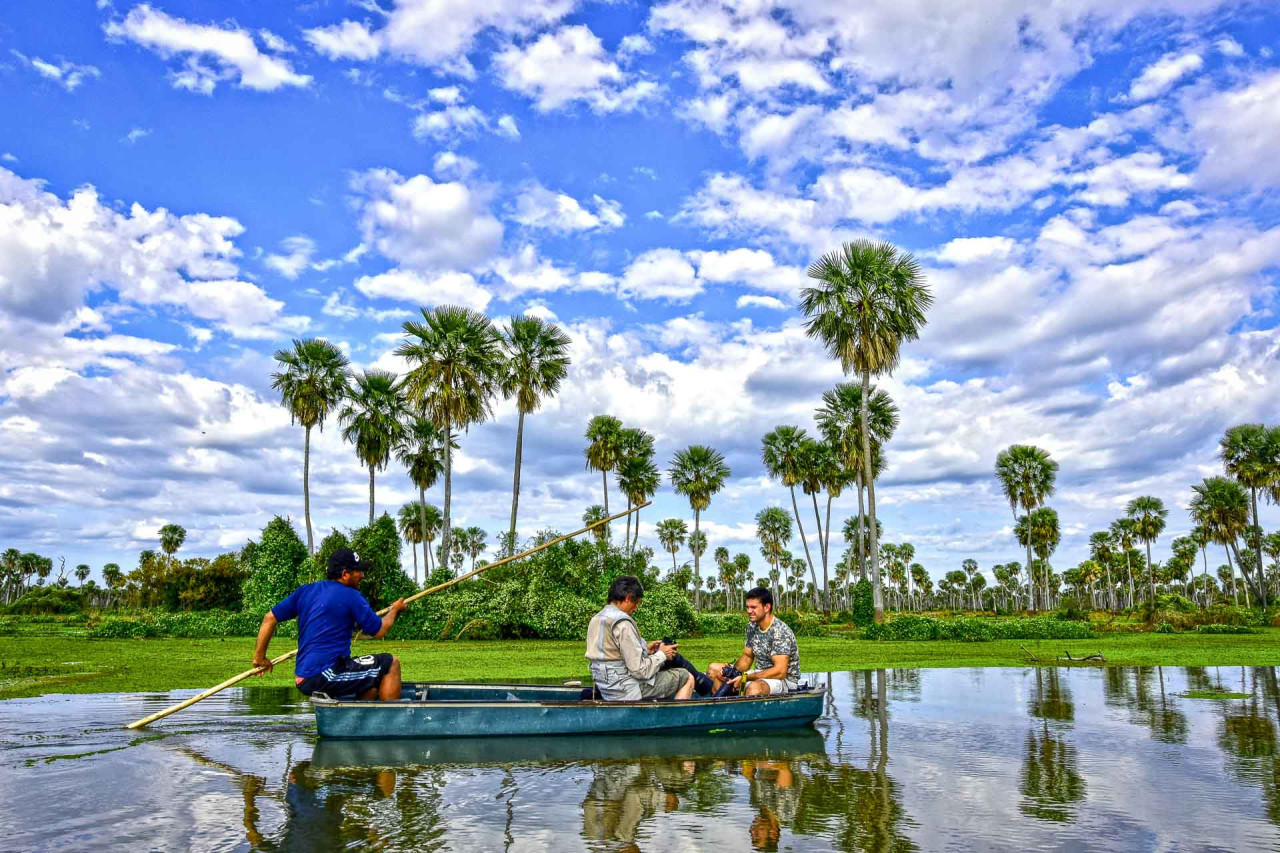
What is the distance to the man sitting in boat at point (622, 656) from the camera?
929cm

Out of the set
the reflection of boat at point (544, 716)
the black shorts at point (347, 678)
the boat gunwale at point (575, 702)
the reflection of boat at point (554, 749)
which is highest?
the black shorts at point (347, 678)

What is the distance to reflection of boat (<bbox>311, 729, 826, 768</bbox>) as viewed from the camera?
8.00m

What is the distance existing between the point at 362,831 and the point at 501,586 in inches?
1093

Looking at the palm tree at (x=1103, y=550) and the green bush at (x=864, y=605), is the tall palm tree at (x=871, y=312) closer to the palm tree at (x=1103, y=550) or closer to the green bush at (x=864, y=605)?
the green bush at (x=864, y=605)

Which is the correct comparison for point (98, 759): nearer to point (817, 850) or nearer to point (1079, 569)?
point (817, 850)

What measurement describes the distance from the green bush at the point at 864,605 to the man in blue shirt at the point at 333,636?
31.8m

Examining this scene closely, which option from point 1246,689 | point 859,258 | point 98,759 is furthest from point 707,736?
point 859,258

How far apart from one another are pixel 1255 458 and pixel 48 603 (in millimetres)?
88287

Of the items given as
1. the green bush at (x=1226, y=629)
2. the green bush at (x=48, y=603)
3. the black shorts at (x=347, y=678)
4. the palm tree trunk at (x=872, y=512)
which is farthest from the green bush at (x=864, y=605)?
the green bush at (x=48, y=603)

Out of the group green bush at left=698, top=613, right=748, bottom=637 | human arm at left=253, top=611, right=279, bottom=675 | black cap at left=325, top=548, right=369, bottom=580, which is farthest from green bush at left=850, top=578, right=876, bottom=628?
human arm at left=253, top=611, right=279, bottom=675

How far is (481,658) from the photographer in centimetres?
2242

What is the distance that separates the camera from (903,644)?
31.1 meters

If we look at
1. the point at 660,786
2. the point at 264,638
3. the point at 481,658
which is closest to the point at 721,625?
the point at 481,658

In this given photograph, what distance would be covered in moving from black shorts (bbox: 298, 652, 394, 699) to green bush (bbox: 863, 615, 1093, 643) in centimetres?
2924
